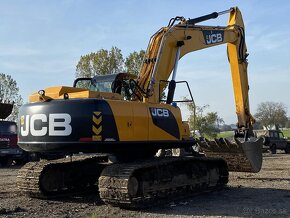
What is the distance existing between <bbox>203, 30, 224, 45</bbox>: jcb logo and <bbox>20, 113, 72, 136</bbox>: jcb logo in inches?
198

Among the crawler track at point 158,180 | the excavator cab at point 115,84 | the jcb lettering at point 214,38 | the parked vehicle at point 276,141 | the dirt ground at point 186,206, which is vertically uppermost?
the jcb lettering at point 214,38

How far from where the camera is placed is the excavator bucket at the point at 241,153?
1237 centimetres

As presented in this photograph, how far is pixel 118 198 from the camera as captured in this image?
28.3 ft

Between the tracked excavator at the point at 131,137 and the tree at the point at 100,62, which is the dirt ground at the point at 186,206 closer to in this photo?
the tracked excavator at the point at 131,137

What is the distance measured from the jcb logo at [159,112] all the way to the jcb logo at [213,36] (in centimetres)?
310

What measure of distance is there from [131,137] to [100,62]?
31.1 meters

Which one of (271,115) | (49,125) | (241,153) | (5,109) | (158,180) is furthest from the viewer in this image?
(271,115)

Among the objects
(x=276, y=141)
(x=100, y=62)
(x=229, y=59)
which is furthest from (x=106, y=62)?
(x=229, y=59)

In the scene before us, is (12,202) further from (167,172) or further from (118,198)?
(167,172)

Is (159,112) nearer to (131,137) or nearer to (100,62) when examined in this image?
(131,137)

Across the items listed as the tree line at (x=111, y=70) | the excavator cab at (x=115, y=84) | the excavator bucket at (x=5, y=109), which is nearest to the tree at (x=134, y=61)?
the tree line at (x=111, y=70)

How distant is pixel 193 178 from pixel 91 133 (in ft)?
10.7

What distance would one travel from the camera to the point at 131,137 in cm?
909

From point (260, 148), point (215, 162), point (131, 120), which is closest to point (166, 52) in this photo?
point (131, 120)
